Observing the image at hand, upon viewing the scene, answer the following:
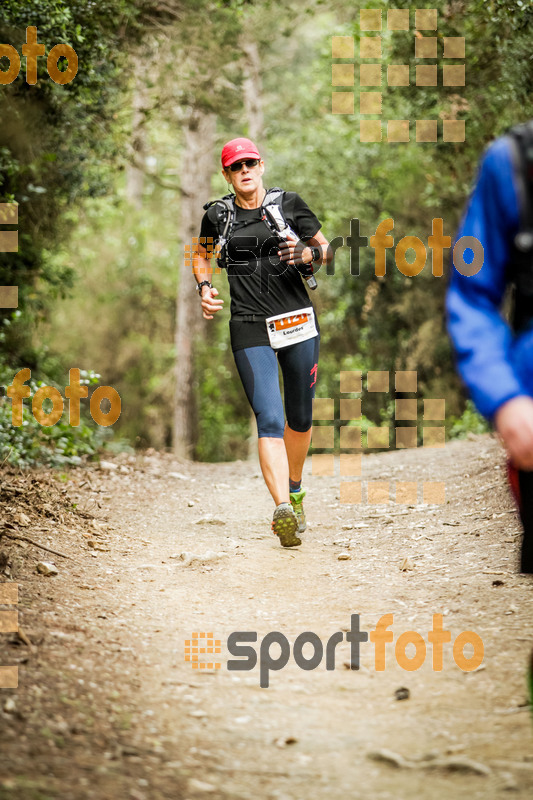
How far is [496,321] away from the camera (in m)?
2.32

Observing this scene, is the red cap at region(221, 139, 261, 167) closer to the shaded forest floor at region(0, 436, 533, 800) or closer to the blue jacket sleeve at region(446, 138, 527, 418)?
the shaded forest floor at region(0, 436, 533, 800)

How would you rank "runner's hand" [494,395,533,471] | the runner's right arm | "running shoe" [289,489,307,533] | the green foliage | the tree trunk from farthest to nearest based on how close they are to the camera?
the tree trunk < the green foliage < "running shoe" [289,489,307,533] < the runner's right arm < "runner's hand" [494,395,533,471]

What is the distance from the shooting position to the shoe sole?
5.16m

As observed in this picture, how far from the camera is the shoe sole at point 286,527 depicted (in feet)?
16.9

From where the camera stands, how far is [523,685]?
3.09 meters

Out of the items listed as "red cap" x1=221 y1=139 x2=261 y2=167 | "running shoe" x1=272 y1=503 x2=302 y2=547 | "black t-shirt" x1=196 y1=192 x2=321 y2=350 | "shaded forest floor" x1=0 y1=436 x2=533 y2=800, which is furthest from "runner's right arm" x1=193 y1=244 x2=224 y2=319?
"shaded forest floor" x1=0 y1=436 x2=533 y2=800

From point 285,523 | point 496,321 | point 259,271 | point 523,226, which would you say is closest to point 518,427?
point 496,321

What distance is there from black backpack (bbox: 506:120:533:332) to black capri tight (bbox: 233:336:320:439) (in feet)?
9.88

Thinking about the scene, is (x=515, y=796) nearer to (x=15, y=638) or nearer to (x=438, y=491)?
(x=15, y=638)

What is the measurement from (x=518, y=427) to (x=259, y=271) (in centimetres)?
341

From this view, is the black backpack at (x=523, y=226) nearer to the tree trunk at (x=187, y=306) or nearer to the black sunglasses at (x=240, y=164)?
the black sunglasses at (x=240, y=164)

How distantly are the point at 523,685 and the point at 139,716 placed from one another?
1414mm

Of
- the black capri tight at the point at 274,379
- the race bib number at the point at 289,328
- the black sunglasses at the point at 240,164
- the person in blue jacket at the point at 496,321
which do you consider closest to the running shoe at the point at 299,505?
the black capri tight at the point at 274,379

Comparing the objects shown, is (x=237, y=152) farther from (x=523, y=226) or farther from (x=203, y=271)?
(x=523, y=226)
